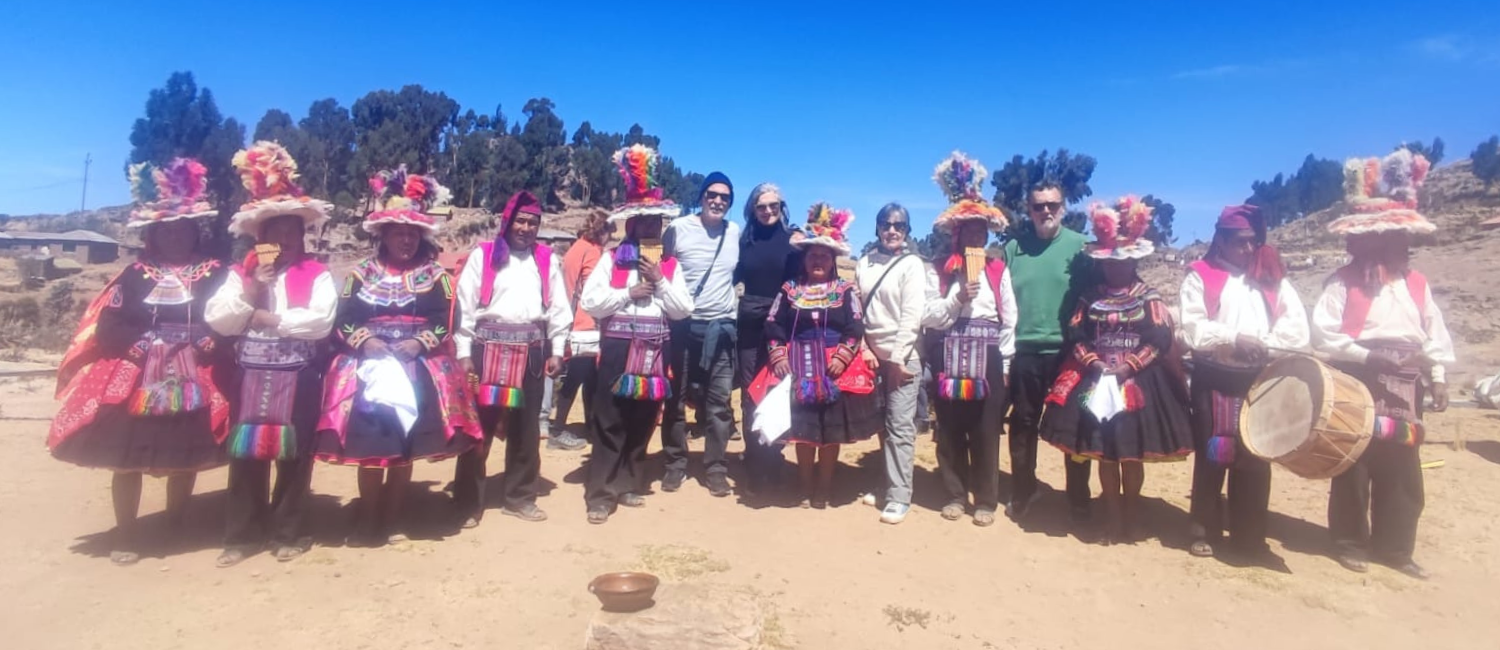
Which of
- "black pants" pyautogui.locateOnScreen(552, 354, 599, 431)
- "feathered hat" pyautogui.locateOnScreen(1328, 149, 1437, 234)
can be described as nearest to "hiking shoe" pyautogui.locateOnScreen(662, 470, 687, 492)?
"black pants" pyautogui.locateOnScreen(552, 354, 599, 431)

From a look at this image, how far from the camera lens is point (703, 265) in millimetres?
5707

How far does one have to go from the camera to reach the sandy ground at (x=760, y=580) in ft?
12.6

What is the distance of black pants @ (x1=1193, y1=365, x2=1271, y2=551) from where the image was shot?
476cm

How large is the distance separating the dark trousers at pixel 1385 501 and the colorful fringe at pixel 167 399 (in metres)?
6.19

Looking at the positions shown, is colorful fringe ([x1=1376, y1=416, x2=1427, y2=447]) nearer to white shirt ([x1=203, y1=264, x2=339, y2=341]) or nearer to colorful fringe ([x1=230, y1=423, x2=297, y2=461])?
white shirt ([x1=203, y1=264, x2=339, y2=341])

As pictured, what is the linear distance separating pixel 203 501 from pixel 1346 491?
22.9 feet

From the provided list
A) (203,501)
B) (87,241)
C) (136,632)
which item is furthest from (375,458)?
(87,241)

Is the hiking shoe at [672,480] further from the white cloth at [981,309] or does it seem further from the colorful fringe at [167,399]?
the colorful fringe at [167,399]

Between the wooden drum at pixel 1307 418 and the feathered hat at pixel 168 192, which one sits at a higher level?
the feathered hat at pixel 168 192

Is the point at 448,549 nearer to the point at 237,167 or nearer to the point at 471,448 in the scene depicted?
the point at 471,448

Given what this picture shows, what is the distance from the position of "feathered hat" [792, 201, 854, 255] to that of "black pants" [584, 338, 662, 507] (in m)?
1.30

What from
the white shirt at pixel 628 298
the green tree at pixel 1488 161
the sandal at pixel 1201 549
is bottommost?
the sandal at pixel 1201 549

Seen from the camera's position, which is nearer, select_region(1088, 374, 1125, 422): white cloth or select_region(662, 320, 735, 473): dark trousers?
select_region(1088, 374, 1125, 422): white cloth

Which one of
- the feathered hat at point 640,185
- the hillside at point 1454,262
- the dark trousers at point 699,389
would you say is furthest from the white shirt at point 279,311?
the hillside at point 1454,262
